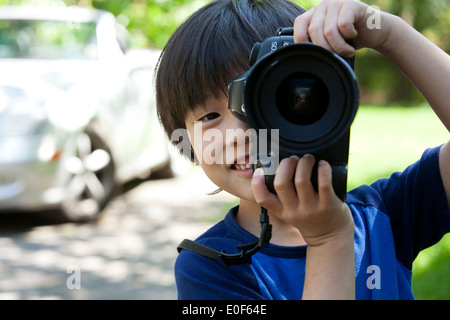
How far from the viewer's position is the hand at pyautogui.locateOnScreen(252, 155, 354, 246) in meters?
1.05

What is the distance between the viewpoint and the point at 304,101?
3.53ft

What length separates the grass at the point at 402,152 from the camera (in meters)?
3.19

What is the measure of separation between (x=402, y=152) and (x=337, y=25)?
19.3 ft

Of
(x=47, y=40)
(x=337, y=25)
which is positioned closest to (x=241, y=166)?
(x=337, y=25)

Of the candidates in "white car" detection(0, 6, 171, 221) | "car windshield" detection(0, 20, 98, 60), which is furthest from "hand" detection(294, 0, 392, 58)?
"car windshield" detection(0, 20, 98, 60)

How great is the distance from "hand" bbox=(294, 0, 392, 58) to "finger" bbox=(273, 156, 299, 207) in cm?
25

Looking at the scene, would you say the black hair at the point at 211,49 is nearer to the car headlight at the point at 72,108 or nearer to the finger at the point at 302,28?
the finger at the point at 302,28

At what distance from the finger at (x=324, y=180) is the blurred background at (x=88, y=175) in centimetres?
216

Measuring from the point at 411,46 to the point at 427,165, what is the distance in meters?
0.29

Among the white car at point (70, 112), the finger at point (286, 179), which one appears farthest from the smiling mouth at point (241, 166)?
the white car at point (70, 112)

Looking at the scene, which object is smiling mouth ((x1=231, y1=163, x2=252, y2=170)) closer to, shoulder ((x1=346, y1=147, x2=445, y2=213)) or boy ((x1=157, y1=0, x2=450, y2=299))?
boy ((x1=157, y1=0, x2=450, y2=299))

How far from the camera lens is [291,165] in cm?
106

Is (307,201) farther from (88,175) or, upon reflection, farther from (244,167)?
(88,175)

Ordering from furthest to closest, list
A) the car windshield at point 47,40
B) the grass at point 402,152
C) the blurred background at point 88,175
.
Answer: the car windshield at point 47,40 < the blurred background at point 88,175 < the grass at point 402,152
